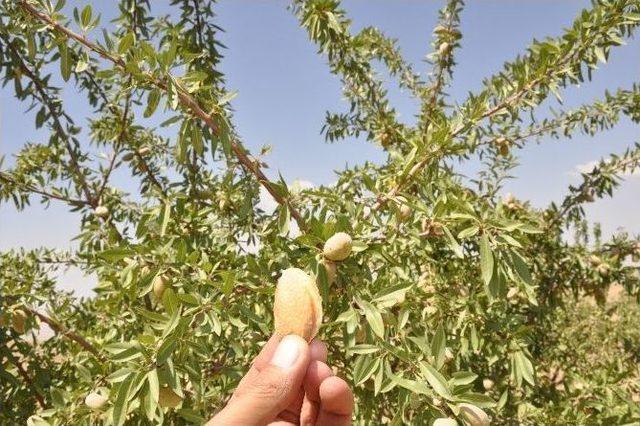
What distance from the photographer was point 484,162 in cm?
316

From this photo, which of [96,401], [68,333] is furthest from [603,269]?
[68,333]

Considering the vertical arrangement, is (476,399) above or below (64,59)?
below

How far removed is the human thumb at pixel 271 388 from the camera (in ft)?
3.36

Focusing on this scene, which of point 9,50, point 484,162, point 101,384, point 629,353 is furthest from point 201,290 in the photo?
point 629,353

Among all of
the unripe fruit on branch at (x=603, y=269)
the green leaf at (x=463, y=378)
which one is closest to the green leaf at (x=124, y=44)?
the green leaf at (x=463, y=378)

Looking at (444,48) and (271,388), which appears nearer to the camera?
(271,388)

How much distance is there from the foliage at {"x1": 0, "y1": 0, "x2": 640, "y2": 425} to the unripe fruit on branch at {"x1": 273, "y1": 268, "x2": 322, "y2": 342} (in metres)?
0.12

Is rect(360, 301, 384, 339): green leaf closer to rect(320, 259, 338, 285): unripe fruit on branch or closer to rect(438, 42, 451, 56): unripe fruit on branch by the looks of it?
rect(320, 259, 338, 285): unripe fruit on branch

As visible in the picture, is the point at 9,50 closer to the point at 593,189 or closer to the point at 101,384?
the point at 101,384

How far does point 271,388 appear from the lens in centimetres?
109

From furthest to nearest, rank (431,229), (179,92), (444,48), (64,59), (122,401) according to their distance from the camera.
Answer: (444,48)
(431,229)
(64,59)
(179,92)
(122,401)

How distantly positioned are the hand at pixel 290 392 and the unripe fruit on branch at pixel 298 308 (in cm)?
3

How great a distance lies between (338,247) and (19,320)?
1.51 m

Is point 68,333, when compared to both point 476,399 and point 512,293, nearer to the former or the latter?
point 476,399
